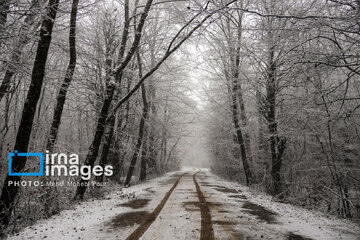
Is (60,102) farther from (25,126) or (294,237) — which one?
(294,237)

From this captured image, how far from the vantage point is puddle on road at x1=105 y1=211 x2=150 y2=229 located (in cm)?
470

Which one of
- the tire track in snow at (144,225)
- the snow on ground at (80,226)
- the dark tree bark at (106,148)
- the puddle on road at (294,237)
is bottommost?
the snow on ground at (80,226)

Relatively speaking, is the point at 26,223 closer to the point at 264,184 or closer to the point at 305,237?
the point at 305,237

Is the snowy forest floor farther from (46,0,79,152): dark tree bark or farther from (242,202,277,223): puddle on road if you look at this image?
(46,0,79,152): dark tree bark

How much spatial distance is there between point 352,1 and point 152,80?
1221 cm

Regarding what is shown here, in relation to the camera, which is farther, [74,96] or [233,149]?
[233,149]

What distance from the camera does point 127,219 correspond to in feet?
16.9

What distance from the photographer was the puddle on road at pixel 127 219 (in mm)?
4703

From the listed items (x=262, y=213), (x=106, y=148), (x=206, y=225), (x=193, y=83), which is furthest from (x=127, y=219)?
(x=193, y=83)

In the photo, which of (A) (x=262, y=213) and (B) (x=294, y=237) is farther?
(A) (x=262, y=213)

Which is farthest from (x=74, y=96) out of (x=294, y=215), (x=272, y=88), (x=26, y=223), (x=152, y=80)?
(x=294, y=215)

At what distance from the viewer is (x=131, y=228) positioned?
439cm

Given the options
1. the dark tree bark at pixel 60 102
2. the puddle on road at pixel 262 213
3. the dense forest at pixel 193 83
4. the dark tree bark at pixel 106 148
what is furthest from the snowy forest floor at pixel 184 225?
the dark tree bark at pixel 106 148

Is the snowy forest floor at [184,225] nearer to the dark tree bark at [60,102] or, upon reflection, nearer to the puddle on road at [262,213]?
the puddle on road at [262,213]
